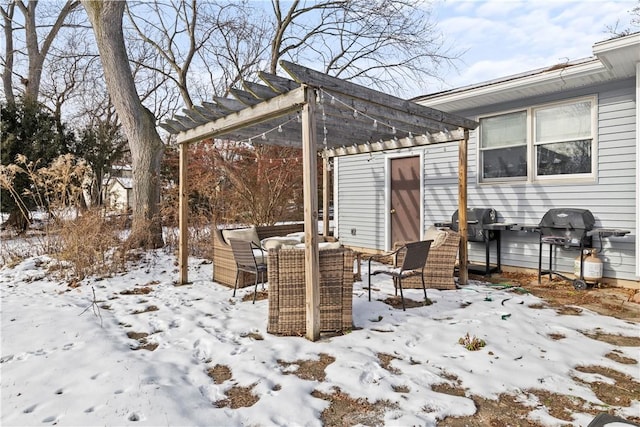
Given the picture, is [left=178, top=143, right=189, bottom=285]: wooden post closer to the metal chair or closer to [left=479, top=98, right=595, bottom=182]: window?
the metal chair

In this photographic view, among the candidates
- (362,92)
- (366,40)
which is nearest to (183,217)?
(362,92)

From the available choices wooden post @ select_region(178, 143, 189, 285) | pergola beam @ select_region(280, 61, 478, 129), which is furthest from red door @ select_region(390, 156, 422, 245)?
wooden post @ select_region(178, 143, 189, 285)

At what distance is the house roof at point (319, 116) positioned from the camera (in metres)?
3.15

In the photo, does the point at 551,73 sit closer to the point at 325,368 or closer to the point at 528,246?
the point at 528,246

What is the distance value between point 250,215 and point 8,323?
5627 millimetres

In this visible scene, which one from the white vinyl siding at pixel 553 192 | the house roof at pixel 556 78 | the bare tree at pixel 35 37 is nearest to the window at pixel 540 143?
the white vinyl siding at pixel 553 192

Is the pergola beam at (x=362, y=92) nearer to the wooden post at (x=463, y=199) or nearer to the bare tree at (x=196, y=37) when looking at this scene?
the wooden post at (x=463, y=199)

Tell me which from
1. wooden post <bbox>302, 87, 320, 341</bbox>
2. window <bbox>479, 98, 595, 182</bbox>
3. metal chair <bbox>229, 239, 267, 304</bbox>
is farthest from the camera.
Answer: window <bbox>479, 98, 595, 182</bbox>

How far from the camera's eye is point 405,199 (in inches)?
284

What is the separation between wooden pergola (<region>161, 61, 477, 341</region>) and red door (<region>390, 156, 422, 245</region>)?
3.71 feet

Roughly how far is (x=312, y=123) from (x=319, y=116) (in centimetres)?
147

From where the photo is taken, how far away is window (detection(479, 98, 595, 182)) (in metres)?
5.07

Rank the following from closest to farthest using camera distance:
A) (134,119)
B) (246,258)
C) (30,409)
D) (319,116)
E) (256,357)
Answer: (30,409) < (256,357) < (246,258) < (319,116) < (134,119)

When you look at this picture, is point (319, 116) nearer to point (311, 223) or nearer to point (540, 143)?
point (311, 223)
